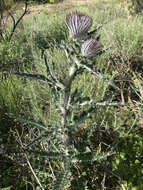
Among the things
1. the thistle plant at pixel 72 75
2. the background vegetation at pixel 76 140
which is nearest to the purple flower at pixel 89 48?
the thistle plant at pixel 72 75

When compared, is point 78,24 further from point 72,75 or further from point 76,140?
point 76,140

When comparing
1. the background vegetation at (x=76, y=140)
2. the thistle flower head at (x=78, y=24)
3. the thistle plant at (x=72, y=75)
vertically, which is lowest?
the background vegetation at (x=76, y=140)

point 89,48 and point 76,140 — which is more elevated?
point 89,48

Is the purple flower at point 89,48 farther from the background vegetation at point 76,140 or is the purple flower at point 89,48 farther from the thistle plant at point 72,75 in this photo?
the background vegetation at point 76,140

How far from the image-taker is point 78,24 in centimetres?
91

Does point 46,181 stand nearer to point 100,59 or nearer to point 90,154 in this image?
point 90,154

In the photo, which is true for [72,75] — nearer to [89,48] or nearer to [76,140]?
[89,48]

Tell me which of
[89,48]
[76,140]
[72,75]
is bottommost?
[76,140]

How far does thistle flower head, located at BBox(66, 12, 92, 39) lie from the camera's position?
91cm

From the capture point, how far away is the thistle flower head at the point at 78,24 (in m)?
0.91

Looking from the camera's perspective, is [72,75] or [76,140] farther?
[76,140]

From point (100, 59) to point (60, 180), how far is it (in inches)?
70.8

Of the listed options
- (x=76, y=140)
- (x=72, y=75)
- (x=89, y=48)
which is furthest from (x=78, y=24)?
(x=76, y=140)

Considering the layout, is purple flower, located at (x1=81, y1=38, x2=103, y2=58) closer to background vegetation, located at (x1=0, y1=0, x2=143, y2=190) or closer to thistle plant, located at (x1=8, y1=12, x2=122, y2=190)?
thistle plant, located at (x1=8, y1=12, x2=122, y2=190)
